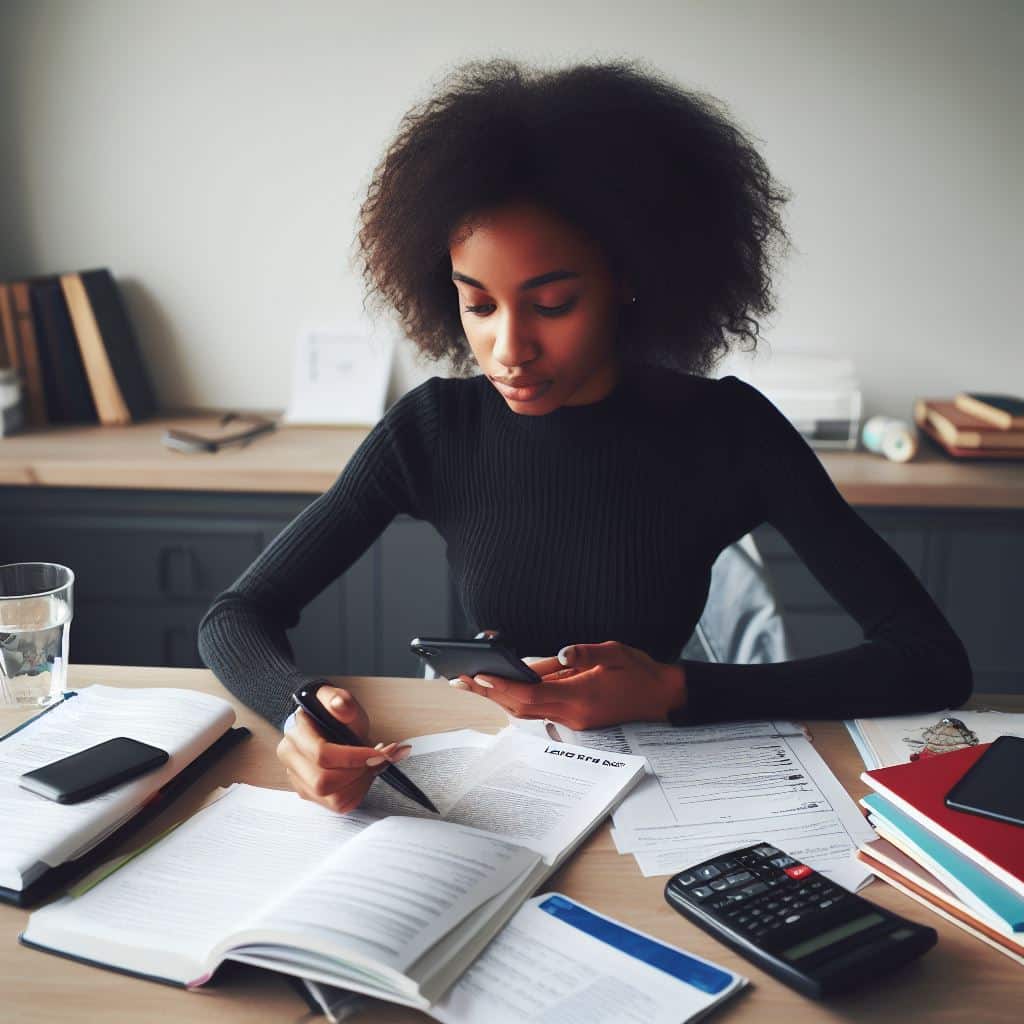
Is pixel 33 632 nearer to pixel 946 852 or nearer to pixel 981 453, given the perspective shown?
pixel 946 852

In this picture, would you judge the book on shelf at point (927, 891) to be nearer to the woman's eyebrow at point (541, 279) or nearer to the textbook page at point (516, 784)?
the textbook page at point (516, 784)

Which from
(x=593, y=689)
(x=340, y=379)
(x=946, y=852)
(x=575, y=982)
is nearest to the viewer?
(x=575, y=982)

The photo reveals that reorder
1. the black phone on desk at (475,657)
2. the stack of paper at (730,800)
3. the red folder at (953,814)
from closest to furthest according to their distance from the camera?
the red folder at (953,814) → the stack of paper at (730,800) → the black phone on desk at (475,657)

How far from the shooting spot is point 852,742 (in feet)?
3.69

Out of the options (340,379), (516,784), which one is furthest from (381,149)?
(516,784)

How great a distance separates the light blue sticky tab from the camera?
2.46 ft

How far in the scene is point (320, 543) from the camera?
1.43 m

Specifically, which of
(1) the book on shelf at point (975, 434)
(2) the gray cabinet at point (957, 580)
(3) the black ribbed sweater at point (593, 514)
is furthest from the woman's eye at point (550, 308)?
(1) the book on shelf at point (975, 434)

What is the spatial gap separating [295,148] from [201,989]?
2218 millimetres

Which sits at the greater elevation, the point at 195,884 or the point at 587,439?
the point at 587,439

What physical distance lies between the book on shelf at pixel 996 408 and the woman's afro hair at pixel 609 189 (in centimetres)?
116

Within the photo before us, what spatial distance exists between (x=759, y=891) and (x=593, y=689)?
31 cm

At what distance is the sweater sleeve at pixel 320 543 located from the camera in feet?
4.17

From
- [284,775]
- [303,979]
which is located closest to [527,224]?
[284,775]
